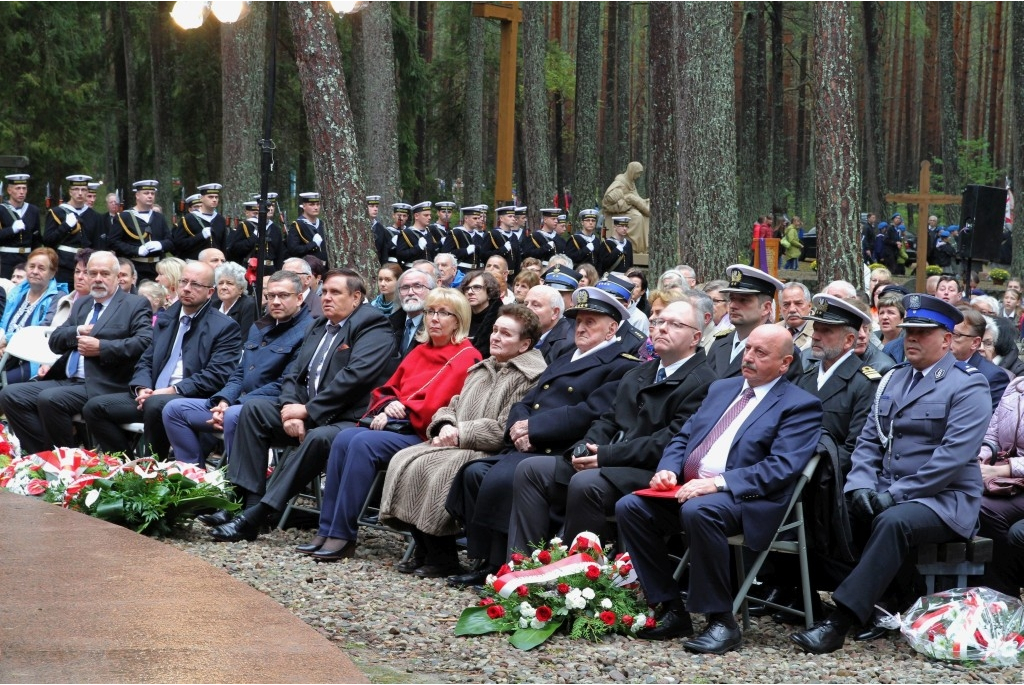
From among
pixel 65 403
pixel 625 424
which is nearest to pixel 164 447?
pixel 65 403

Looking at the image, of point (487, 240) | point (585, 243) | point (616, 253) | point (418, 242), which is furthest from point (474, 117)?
point (418, 242)

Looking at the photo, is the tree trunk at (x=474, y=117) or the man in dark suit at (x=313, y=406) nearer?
the man in dark suit at (x=313, y=406)

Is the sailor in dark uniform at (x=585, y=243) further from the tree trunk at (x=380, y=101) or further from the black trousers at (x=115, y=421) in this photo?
the black trousers at (x=115, y=421)

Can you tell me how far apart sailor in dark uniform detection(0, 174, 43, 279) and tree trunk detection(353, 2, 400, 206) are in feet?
17.0

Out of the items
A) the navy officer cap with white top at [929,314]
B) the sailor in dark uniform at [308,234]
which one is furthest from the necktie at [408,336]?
the sailor in dark uniform at [308,234]

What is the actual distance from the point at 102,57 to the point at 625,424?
86.9ft

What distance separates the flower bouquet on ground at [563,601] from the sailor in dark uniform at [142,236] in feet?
35.7

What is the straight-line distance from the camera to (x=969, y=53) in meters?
47.4

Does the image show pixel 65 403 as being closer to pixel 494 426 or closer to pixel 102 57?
pixel 494 426

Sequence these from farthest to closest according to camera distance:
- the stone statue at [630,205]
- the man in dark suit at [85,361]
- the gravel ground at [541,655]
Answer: the stone statue at [630,205]
the man in dark suit at [85,361]
the gravel ground at [541,655]

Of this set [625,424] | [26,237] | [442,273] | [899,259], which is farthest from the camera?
[899,259]

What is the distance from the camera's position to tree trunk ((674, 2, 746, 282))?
1318cm

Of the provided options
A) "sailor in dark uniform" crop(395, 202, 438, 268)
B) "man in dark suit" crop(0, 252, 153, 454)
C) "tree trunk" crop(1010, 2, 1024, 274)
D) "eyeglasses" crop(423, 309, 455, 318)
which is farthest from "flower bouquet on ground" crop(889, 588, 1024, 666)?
"tree trunk" crop(1010, 2, 1024, 274)

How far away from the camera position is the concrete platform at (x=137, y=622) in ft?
11.5
